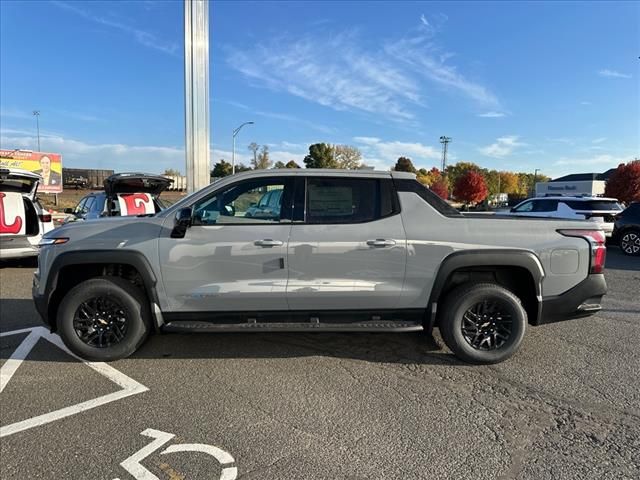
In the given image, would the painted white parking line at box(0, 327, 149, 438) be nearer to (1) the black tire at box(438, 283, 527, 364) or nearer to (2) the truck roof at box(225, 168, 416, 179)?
(2) the truck roof at box(225, 168, 416, 179)

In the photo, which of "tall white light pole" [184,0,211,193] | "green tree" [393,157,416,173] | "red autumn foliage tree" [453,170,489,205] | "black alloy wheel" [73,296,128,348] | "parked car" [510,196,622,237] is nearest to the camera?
"black alloy wheel" [73,296,128,348]

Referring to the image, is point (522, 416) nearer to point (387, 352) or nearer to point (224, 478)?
point (387, 352)

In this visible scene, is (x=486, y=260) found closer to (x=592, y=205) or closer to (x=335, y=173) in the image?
(x=335, y=173)

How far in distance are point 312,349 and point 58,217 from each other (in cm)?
1740

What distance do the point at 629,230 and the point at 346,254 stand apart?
1154cm

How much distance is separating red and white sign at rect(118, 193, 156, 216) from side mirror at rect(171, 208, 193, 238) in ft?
17.6

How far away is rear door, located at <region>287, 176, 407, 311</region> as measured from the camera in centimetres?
393

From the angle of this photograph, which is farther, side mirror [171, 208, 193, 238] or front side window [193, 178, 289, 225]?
front side window [193, 178, 289, 225]

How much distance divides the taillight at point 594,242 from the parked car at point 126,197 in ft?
22.7

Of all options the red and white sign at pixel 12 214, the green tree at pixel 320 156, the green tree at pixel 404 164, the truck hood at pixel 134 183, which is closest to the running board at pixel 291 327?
the truck hood at pixel 134 183

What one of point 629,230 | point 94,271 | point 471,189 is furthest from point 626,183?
point 94,271

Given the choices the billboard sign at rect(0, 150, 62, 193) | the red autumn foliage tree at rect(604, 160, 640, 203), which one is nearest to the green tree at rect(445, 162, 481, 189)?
the red autumn foliage tree at rect(604, 160, 640, 203)

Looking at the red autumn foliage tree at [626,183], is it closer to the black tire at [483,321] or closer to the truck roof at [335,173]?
the black tire at [483,321]

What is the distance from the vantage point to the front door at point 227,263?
3932mm
